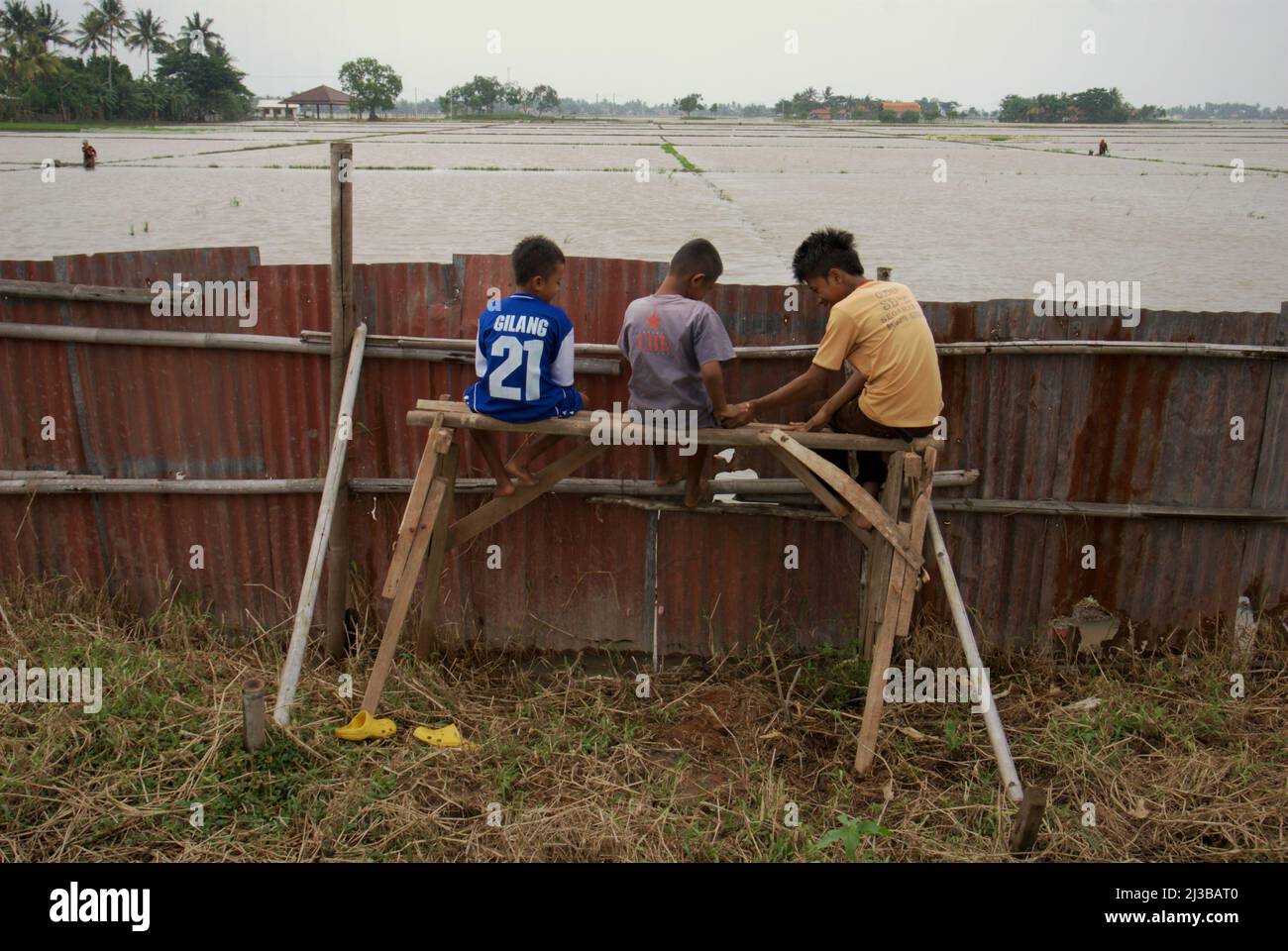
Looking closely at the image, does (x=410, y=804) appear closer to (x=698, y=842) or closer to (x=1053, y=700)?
(x=698, y=842)

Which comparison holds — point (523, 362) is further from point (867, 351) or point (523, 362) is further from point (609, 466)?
point (867, 351)

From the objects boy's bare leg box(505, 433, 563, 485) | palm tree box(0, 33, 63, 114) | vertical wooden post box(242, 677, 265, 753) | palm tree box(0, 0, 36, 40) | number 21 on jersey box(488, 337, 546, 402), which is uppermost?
palm tree box(0, 0, 36, 40)

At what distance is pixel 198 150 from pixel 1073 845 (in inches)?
2204

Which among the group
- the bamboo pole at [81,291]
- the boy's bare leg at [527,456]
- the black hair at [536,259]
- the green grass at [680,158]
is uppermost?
the green grass at [680,158]

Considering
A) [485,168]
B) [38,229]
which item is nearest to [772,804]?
[38,229]

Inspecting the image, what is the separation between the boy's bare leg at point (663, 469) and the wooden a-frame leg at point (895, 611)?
47.7 inches

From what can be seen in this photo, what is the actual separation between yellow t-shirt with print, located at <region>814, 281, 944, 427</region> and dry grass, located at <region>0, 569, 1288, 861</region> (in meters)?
1.32

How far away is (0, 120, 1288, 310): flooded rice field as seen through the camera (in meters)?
17.6

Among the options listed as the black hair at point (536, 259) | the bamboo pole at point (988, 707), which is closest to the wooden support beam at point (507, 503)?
the black hair at point (536, 259)

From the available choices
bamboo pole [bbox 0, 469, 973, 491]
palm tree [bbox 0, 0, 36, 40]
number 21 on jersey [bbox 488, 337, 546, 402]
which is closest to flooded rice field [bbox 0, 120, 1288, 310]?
bamboo pole [bbox 0, 469, 973, 491]

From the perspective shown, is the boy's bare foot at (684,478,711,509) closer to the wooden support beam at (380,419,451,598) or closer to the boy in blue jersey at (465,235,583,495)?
the boy in blue jersey at (465,235,583,495)

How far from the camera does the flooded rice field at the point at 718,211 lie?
17562mm

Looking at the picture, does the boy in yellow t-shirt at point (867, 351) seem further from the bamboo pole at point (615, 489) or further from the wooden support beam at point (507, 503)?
the wooden support beam at point (507, 503)

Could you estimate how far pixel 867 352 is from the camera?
4504 millimetres
